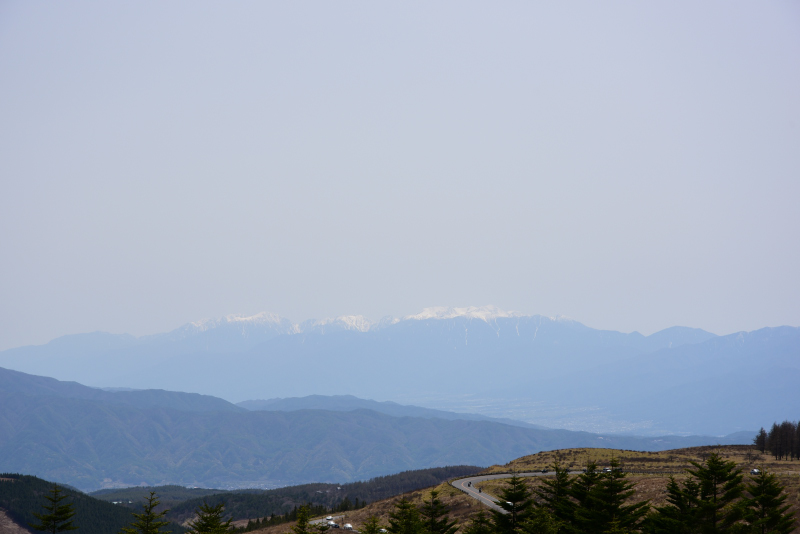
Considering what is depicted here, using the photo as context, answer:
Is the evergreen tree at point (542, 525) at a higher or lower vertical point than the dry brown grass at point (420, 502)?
higher

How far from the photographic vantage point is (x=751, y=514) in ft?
132

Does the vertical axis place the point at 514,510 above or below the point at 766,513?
below

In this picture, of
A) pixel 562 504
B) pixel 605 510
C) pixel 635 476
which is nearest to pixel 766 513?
pixel 605 510

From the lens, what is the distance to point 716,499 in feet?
136

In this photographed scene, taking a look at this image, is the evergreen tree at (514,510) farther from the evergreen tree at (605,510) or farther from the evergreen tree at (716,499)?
the evergreen tree at (716,499)

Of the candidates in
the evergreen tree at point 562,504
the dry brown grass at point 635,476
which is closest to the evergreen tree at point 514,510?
the evergreen tree at point 562,504

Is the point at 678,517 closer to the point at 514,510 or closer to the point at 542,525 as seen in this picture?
the point at 542,525

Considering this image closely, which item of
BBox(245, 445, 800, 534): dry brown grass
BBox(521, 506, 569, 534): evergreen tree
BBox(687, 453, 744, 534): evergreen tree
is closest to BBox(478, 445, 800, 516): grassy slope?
BBox(245, 445, 800, 534): dry brown grass

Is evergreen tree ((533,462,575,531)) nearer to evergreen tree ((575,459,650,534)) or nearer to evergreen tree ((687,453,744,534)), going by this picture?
evergreen tree ((575,459,650,534))

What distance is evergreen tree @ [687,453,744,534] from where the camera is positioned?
4050 cm

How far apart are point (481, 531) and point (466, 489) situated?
44.5m

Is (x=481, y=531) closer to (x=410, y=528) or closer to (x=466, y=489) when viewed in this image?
(x=410, y=528)

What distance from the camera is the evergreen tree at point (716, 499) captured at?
40.5 meters

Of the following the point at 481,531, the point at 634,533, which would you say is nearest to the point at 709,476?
the point at 634,533
